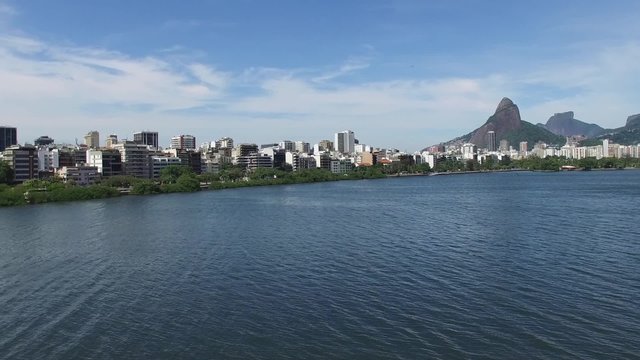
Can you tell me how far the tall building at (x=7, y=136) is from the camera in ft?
252

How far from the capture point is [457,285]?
1038 cm

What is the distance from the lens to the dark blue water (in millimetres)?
7516

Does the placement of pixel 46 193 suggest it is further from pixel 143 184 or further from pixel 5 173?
pixel 5 173

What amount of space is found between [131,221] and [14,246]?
685 centimetres

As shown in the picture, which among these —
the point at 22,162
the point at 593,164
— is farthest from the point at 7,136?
the point at 593,164

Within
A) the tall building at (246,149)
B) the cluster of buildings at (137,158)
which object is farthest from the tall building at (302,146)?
the tall building at (246,149)

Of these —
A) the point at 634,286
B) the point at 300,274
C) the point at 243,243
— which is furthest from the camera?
the point at 243,243

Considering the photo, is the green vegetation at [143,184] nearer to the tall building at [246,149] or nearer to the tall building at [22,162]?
the tall building at [22,162]

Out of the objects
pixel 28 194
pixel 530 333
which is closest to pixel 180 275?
pixel 530 333

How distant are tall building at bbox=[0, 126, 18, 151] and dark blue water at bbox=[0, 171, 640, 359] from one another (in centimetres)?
6721

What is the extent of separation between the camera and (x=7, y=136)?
3071 inches

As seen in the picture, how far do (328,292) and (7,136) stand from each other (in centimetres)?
8161

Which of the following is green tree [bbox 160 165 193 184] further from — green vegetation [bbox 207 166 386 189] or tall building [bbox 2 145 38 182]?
tall building [bbox 2 145 38 182]

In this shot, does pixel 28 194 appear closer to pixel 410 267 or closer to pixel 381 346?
pixel 410 267
